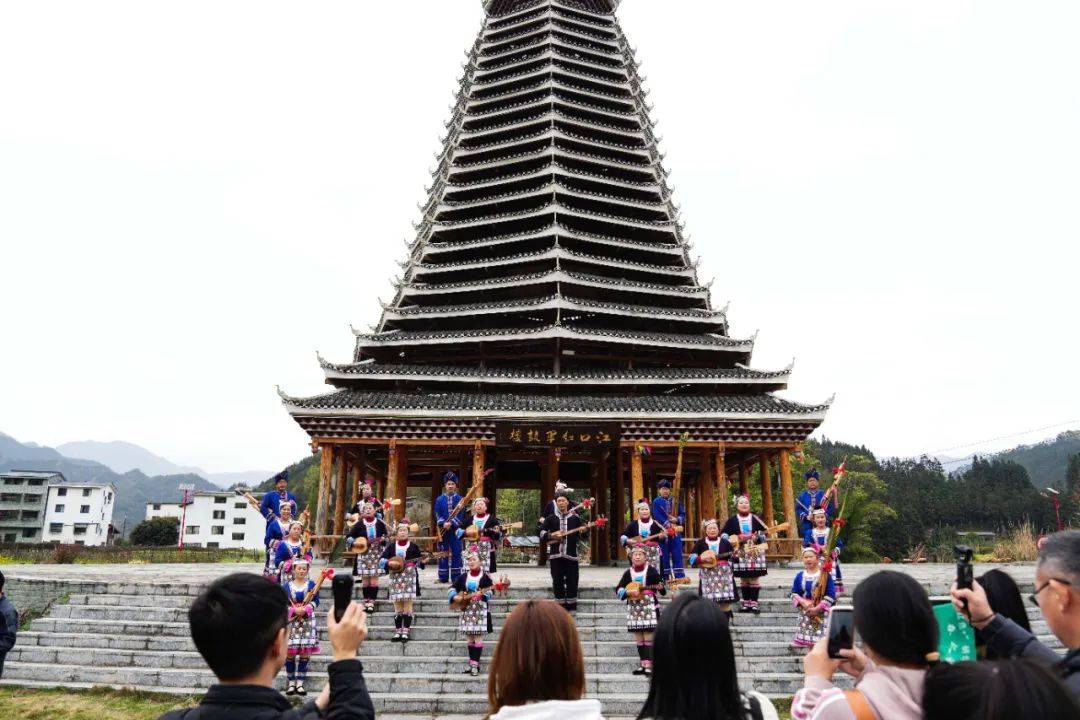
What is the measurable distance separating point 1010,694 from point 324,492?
55.6 feet

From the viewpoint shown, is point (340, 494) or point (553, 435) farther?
point (553, 435)

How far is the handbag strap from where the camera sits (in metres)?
2.26

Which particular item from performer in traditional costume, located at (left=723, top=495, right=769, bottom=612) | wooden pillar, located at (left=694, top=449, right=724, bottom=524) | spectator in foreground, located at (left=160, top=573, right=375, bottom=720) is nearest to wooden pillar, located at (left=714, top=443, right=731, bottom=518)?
wooden pillar, located at (left=694, top=449, right=724, bottom=524)

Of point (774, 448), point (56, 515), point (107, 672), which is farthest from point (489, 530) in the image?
point (56, 515)

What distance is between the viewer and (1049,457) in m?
109

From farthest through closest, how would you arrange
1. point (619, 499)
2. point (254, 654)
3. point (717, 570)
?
point (619, 499), point (717, 570), point (254, 654)

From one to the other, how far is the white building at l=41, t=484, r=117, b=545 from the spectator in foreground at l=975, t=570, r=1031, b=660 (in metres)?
75.8

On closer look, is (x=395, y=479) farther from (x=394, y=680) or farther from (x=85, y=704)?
(x=85, y=704)

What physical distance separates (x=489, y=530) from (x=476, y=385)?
9.71 metres

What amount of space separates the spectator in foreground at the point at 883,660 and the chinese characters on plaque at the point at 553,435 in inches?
585

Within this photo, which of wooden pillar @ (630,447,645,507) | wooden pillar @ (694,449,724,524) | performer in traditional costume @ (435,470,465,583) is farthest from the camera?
wooden pillar @ (694,449,724,524)

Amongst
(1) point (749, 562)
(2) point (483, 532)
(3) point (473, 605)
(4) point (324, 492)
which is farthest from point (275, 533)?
(1) point (749, 562)

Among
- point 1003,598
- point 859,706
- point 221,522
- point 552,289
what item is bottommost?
point 221,522

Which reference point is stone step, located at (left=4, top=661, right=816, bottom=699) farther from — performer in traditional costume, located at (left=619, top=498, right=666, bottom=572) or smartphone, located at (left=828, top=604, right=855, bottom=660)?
smartphone, located at (left=828, top=604, right=855, bottom=660)
